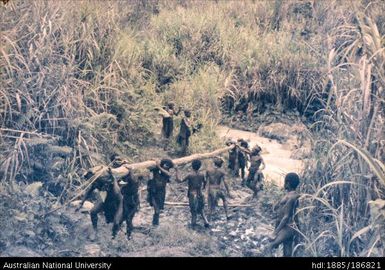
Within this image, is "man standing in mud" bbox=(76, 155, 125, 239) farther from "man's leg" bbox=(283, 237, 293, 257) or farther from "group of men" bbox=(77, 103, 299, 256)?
"man's leg" bbox=(283, 237, 293, 257)

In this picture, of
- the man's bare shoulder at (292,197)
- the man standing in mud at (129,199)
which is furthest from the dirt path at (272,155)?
the man standing in mud at (129,199)

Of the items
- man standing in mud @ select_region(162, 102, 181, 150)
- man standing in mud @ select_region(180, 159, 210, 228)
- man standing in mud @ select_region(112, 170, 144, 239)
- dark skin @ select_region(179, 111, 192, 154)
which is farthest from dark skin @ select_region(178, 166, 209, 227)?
man standing in mud @ select_region(162, 102, 181, 150)

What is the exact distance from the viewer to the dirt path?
7501 millimetres

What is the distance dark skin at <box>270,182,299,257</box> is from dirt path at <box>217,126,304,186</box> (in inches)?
50.9

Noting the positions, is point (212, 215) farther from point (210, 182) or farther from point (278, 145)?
point (278, 145)

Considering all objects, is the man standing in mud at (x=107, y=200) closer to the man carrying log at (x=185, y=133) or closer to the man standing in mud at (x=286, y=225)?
the man standing in mud at (x=286, y=225)

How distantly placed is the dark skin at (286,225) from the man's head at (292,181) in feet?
0.39

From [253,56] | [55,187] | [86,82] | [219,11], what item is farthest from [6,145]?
[219,11]

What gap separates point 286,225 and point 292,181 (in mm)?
398

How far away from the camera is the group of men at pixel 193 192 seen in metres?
5.80

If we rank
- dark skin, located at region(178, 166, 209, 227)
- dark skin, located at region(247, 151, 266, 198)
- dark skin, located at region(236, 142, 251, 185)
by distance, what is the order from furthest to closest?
dark skin, located at region(236, 142, 251, 185), dark skin, located at region(247, 151, 266, 198), dark skin, located at region(178, 166, 209, 227)

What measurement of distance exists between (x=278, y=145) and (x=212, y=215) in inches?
85.7

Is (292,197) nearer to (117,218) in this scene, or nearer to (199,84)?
(117,218)

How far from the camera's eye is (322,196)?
620 cm
